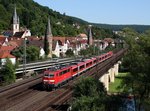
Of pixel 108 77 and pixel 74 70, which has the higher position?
pixel 74 70

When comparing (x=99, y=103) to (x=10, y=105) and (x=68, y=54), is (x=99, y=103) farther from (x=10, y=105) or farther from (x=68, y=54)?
(x=68, y=54)

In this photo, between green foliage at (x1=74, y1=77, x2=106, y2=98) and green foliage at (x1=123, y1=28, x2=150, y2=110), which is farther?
green foliage at (x1=74, y1=77, x2=106, y2=98)

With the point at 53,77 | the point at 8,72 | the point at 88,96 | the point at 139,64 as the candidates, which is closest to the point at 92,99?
the point at 88,96

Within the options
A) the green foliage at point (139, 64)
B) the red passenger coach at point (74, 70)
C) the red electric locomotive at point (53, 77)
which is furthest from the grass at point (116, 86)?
the red electric locomotive at point (53, 77)

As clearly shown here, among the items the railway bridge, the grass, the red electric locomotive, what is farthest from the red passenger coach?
the grass

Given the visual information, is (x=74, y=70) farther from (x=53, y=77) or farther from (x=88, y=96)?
(x=88, y=96)

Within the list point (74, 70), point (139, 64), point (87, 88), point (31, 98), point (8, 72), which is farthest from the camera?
point (74, 70)

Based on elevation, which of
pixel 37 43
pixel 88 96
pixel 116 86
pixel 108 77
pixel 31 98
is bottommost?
pixel 116 86

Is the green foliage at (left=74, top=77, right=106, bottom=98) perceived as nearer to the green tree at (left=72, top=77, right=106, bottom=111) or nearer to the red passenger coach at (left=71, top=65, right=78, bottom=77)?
the green tree at (left=72, top=77, right=106, bottom=111)

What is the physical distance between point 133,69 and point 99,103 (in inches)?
330

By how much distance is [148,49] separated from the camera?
4000 centimetres

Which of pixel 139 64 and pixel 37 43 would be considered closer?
pixel 139 64

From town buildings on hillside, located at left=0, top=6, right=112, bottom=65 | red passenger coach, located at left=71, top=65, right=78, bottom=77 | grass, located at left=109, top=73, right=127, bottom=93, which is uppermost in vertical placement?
town buildings on hillside, located at left=0, top=6, right=112, bottom=65

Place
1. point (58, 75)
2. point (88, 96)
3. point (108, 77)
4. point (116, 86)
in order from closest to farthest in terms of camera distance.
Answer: point (88, 96)
point (58, 75)
point (116, 86)
point (108, 77)
